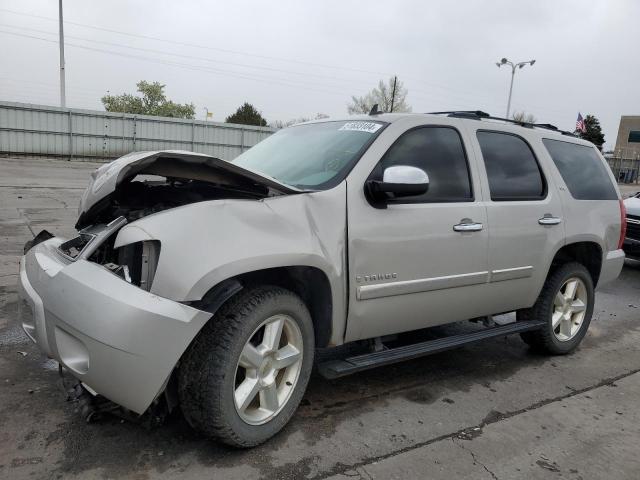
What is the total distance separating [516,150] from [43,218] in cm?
801

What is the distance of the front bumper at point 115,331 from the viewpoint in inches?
84.7

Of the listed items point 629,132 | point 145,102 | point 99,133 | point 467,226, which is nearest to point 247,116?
point 145,102

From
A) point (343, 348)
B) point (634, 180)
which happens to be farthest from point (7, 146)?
point (634, 180)

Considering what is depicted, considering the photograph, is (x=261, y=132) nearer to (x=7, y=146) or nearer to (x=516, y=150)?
(x=7, y=146)

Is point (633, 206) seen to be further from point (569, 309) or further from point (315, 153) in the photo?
point (315, 153)

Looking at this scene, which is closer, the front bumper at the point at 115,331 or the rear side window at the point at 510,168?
the front bumper at the point at 115,331

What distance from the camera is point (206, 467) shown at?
2.49m

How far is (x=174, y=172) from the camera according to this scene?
8.55 feet

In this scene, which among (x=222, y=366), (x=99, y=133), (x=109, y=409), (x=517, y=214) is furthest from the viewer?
(x=99, y=133)

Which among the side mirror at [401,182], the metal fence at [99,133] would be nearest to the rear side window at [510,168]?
the side mirror at [401,182]

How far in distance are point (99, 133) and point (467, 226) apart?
27014mm

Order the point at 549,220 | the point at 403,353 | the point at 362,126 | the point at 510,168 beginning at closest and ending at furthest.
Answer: the point at 403,353
the point at 362,126
the point at 510,168
the point at 549,220

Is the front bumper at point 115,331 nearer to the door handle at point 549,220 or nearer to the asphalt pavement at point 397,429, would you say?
the asphalt pavement at point 397,429

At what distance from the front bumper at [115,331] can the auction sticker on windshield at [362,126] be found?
1619 millimetres
